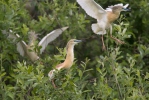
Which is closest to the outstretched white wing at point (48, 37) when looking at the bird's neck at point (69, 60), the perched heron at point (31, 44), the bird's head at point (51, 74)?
the perched heron at point (31, 44)

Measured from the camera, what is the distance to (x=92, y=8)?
812 centimetres

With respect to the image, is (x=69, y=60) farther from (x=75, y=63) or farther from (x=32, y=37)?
(x=32, y=37)

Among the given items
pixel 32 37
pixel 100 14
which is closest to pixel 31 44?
pixel 32 37

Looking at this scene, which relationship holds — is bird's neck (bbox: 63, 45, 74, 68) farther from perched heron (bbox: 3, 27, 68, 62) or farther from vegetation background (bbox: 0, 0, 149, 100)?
perched heron (bbox: 3, 27, 68, 62)

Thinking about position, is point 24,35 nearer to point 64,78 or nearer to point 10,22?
point 10,22

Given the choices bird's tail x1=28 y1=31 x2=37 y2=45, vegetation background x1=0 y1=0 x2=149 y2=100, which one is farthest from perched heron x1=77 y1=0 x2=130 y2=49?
bird's tail x1=28 y1=31 x2=37 y2=45

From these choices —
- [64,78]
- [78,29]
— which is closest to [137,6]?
[78,29]

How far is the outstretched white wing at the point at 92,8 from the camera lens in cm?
802

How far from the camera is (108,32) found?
8375 mm

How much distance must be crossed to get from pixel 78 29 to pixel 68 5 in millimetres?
436

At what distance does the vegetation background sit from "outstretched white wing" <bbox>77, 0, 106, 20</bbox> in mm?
274

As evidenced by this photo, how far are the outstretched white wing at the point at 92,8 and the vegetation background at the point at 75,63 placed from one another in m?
0.27

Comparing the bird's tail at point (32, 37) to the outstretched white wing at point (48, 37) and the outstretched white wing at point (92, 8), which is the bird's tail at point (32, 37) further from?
the outstretched white wing at point (92, 8)

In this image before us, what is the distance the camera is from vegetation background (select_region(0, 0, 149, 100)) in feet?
21.1
